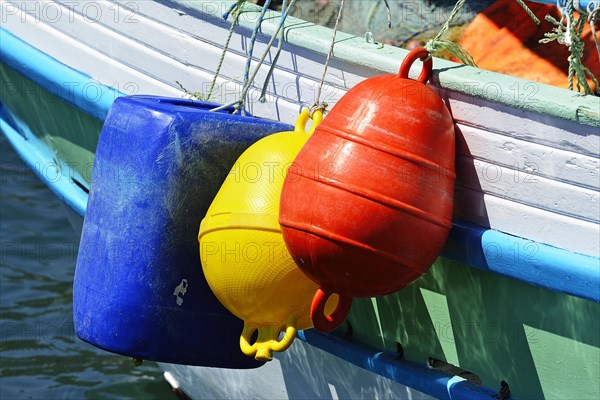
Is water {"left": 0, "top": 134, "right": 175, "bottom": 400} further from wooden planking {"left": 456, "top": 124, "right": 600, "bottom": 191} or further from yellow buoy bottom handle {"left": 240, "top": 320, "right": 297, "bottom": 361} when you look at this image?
wooden planking {"left": 456, "top": 124, "right": 600, "bottom": 191}

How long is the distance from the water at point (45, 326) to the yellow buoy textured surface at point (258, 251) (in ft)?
7.19

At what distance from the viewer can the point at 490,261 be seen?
2.70 meters

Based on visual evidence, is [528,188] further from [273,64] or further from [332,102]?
[273,64]

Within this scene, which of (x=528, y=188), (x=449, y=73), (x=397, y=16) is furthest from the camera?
(x=397, y=16)

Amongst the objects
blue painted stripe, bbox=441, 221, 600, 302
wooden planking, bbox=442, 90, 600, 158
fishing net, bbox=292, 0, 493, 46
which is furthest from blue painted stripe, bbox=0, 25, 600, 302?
fishing net, bbox=292, 0, 493, 46

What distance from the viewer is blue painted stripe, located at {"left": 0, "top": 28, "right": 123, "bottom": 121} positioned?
12.7 ft

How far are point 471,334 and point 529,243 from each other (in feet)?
1.32

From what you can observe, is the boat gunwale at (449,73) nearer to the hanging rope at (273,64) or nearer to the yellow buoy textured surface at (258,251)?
the hanging rope at (273,64)

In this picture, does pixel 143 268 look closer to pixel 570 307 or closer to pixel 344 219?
pixel 344 219

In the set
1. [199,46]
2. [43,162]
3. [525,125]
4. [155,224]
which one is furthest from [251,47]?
[43,162]

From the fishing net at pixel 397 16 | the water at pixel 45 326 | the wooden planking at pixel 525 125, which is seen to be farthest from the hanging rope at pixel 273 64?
the water at pixel 45 326

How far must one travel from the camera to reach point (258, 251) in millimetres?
2719

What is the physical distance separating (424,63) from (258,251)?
678 mm

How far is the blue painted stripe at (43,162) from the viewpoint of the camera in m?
4.41
